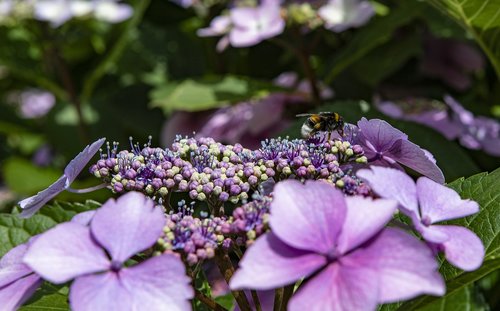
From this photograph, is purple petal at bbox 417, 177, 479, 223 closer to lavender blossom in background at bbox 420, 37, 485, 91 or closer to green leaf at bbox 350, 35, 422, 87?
green leaf at bbox 350, 35, 422, 87

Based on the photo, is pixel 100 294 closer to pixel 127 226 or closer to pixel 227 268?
pixel 127 226

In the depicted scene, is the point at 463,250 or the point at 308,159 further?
the point at 308,159

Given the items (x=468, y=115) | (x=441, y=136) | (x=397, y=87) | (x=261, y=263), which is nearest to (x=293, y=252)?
(x=261, y=263)

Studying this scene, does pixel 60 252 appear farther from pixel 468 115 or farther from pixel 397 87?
pixel 397 87

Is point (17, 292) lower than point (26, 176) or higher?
higher

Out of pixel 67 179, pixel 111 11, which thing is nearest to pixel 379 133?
pixel 67 179

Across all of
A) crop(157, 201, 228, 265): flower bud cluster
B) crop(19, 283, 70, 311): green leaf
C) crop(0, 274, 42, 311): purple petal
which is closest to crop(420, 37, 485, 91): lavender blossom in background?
crop(19, 283, 70, 311): green leaf

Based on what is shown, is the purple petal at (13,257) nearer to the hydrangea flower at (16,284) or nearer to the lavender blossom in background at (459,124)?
the hydrangea flower at (16,284)
